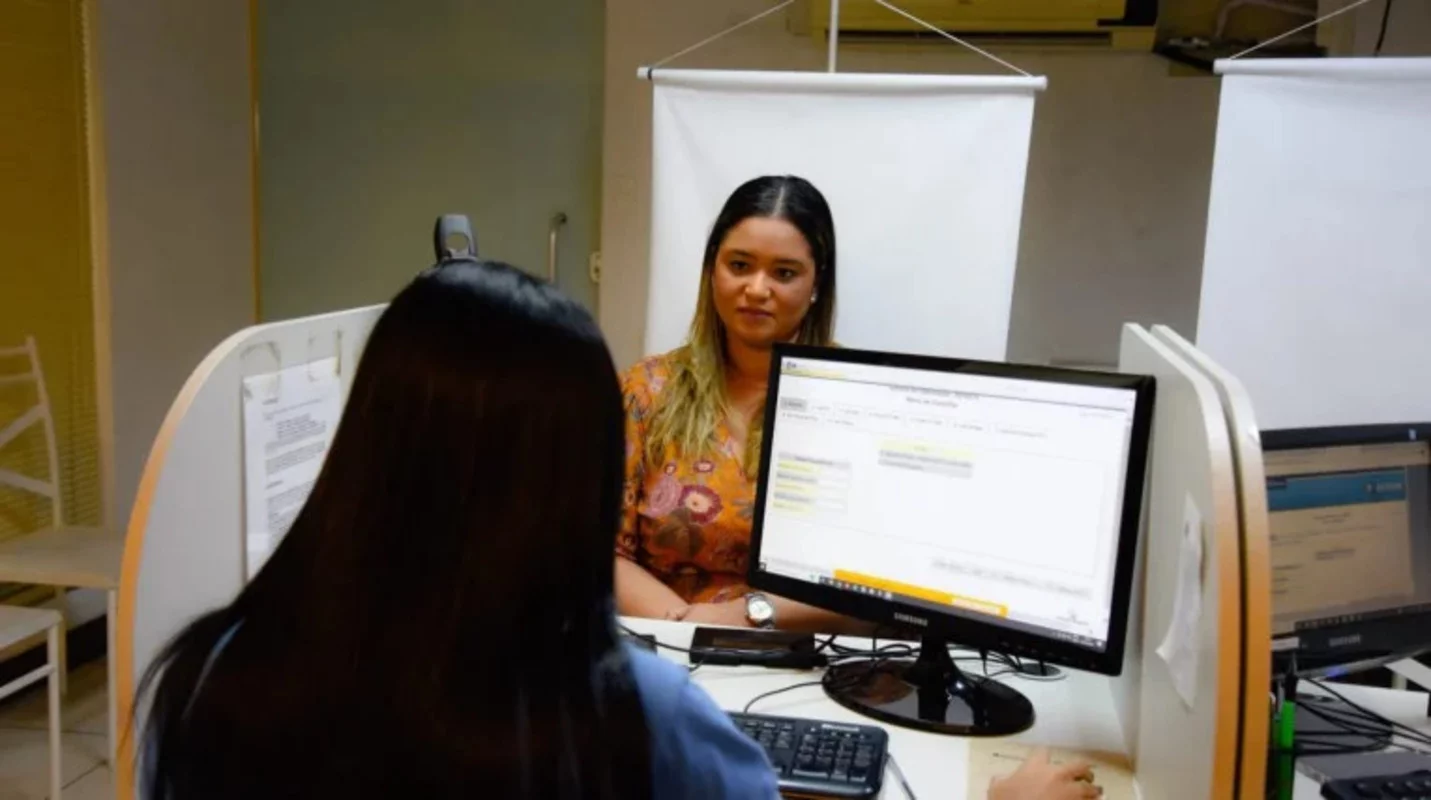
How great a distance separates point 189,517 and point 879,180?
177cm

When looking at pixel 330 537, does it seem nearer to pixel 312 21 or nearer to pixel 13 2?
pixel 13 2

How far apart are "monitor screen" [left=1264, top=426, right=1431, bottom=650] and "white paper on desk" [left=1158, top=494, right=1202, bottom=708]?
28 centimetres

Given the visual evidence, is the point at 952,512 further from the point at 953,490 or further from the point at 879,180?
the point at 879,180

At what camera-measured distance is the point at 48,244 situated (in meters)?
3.05

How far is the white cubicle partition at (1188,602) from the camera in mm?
957

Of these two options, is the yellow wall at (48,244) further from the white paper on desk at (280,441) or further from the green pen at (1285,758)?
the green pen at (1285,758)

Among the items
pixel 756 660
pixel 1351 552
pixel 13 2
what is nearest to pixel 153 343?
pixel 13 2

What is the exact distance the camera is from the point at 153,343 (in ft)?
11.3

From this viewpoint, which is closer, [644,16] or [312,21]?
[644,16]

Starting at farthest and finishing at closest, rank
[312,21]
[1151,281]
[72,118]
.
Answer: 1. [312,21]
2. [1151,281]
3. [72,118]

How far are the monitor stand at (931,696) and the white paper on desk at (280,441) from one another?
2.31ft

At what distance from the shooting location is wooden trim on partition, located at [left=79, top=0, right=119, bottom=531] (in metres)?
3.11

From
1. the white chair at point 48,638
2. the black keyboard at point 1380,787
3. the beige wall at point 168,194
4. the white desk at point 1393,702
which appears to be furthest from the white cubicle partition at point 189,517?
the beige wall at point 168,194

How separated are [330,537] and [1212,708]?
2.36 ft
